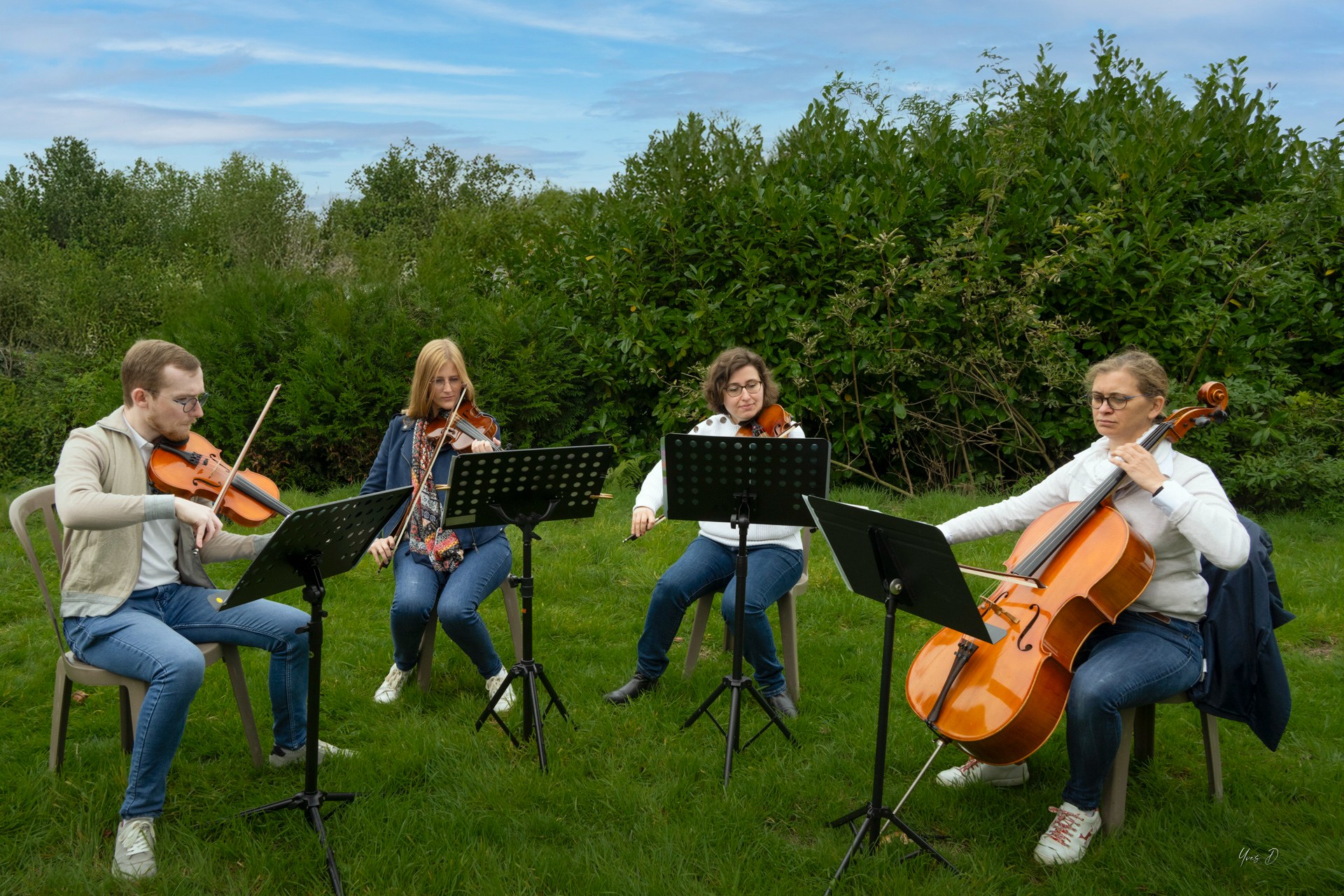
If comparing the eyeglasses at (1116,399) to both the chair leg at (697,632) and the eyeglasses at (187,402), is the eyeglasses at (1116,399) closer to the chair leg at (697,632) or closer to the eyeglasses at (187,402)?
the chair leg at (697,632)

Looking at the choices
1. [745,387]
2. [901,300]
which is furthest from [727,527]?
[901,300]

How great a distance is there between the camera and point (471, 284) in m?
8.38

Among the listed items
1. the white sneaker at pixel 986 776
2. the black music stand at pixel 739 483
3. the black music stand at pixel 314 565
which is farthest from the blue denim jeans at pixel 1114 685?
the black music stand at pixel 314 565

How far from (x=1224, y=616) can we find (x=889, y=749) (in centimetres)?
Answer: 123

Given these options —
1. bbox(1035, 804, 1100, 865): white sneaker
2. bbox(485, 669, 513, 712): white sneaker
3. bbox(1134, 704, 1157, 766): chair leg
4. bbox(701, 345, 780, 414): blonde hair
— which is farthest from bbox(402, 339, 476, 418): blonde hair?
bbox(1134, 704, 1157, 766): chair leg

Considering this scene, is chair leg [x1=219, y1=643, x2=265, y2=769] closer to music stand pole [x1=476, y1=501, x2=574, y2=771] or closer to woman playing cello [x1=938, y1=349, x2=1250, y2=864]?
music stand pole [x1=476, y1=501, x2=574, y2=771]

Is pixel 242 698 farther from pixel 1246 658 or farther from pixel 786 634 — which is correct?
pixel 1246 658

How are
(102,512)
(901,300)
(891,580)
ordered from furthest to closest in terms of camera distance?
(901,300)
(102,512)
(891,580)

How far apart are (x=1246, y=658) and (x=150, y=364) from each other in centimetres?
365

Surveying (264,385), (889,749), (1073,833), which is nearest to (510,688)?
(889,749)

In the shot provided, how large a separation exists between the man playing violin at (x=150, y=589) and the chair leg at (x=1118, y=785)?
8.68 feet

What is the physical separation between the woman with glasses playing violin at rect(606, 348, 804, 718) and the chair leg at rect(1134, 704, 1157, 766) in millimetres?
1260

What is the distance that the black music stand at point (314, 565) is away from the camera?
2.78 meters

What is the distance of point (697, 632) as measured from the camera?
432 cm
